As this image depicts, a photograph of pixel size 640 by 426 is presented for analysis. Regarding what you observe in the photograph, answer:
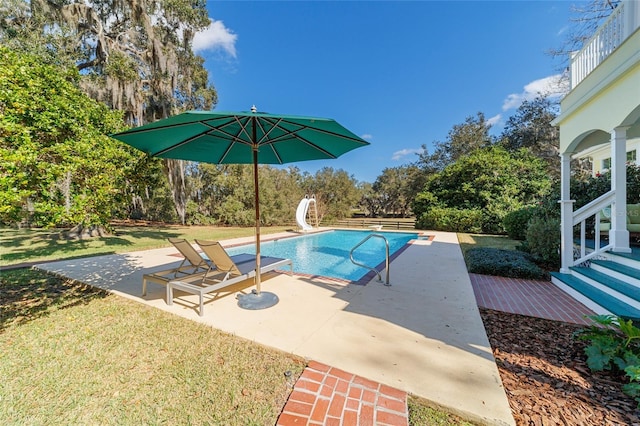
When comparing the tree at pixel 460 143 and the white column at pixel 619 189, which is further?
the tree at pixel 460 143

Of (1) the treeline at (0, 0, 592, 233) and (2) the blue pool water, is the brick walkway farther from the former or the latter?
(2) the blue pool water

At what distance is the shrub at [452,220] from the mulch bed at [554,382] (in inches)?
470

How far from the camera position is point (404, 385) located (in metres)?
2.21

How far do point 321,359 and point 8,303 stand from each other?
17.0 feet

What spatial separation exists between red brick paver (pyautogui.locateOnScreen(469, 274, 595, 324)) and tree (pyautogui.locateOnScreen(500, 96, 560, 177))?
21.9 m

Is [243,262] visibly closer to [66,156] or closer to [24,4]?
[66,156]

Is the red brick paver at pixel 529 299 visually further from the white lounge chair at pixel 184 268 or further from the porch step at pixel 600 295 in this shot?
the white lounge chair at pixel 184 268

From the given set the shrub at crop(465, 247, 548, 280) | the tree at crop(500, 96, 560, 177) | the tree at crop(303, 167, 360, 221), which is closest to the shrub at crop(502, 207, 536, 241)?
the shrub at crop(465, 247, 548, 280)

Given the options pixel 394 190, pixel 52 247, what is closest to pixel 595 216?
pixel 52 247

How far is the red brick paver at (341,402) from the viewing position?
1903 millimetres

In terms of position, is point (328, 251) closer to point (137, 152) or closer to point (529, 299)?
point (529, 299)

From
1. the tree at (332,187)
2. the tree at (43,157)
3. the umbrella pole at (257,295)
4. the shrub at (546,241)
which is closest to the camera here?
the tree at (43,157)

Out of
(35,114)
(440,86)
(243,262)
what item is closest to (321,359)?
(243,262)

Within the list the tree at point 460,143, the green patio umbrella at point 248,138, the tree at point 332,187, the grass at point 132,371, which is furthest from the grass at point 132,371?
the tree at point 460,143
